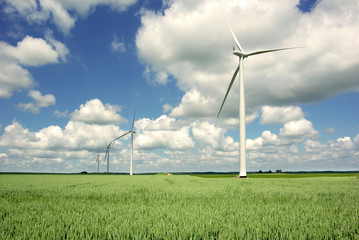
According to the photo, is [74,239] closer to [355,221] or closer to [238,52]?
[355,221]

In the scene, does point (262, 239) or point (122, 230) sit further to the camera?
point (122, 230)

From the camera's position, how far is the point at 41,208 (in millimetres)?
7172

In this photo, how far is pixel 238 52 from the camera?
4512cm

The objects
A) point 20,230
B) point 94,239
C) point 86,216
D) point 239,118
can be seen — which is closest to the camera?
point 94,239

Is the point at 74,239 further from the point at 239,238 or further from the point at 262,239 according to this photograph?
the point at 262,239

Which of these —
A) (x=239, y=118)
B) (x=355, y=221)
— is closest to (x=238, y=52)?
(x=239, y=118)

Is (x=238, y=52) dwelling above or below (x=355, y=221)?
above

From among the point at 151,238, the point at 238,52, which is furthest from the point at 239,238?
the point at 238,52

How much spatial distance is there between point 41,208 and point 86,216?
249 centimetres

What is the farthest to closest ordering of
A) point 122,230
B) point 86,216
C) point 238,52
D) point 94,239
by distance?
point 238,52 → point 86,216 → point 122,230 → point 94,239

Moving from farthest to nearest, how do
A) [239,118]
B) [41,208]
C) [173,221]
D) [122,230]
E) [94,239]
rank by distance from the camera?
[239,118] → [41,208] → [173,221] → [122,230] → [94,239]

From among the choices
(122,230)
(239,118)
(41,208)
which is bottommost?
(41,208)

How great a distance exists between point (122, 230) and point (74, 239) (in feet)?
2.56

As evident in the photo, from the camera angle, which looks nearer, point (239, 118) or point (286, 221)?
point (286, 221)
